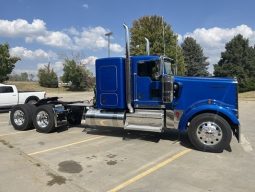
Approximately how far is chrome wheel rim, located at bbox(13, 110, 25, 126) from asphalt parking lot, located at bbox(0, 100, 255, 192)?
1509 mm

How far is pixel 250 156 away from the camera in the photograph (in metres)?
7.82

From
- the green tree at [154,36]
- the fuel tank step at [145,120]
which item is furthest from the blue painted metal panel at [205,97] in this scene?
the green tree at [154,36]

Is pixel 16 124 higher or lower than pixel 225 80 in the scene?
lower

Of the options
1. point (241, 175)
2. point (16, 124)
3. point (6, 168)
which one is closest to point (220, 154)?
point (241, 175)

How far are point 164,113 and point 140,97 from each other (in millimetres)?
886

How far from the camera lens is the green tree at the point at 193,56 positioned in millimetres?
74438

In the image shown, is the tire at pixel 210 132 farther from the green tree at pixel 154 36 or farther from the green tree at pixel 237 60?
the green tree at pixel 237 60

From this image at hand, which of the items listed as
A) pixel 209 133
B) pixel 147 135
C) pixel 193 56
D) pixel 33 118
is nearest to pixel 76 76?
pixel 193 56

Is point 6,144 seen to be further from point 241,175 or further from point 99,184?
point 241,175

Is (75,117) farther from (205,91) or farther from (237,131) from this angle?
(237,131)

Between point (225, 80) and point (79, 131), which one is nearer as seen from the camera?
point (225, 80)

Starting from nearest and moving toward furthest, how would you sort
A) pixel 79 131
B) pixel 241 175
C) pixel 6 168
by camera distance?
1. pixel 241 175
2. pixel 6 168
3. pixel 79 131

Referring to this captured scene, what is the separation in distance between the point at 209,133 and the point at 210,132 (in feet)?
0.13

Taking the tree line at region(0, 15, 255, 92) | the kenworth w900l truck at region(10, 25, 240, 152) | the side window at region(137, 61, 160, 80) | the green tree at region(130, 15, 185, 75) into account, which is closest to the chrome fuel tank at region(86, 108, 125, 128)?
the kenworth w900l truck at region(10, 25, 240, 152)
